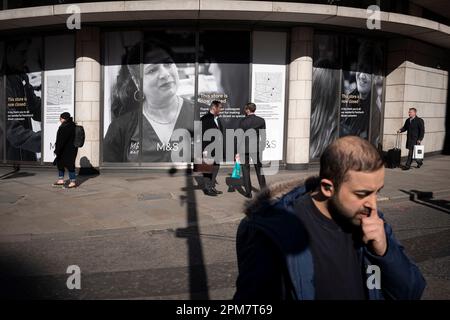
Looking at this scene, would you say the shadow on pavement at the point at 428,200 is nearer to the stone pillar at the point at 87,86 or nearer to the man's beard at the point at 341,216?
the man's beard at the point at 341,216

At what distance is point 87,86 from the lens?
12.6m

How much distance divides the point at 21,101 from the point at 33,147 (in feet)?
4.93

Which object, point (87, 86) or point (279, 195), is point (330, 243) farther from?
point (87, 86)

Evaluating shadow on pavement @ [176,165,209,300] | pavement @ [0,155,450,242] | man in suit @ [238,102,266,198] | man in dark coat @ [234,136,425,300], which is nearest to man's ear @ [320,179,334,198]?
man in dark coat @ [234,136,425,300]

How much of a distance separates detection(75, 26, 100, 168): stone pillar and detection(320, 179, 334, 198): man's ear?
11699 millimetres

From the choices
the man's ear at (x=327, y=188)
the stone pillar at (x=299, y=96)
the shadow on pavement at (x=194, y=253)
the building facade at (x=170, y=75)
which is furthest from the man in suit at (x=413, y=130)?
the man's ear at (x=327, y=188)

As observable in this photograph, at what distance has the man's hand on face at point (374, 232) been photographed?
179 cm

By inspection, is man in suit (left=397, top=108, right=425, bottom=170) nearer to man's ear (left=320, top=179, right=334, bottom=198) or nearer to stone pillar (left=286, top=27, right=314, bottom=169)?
stone pillar (left=286, top=27, right=314, bottom=169)

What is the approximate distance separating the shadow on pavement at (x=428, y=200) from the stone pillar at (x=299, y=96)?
12.4ft

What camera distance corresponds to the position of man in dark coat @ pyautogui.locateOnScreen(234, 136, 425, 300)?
5.40 ft
